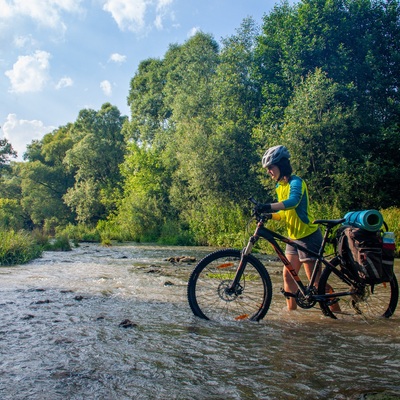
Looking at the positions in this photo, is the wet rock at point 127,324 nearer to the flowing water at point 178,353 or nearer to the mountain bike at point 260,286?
the flowing water at point 178,353

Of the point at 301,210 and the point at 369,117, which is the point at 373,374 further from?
the point at 369,117

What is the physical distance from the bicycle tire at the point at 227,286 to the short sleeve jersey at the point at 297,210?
0.71 metres

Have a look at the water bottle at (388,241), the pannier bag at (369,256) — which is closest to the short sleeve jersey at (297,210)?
the pannier bag at (369,256)

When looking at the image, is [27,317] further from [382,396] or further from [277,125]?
[277,125]

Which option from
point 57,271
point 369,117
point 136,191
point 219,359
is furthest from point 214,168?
point 219,359

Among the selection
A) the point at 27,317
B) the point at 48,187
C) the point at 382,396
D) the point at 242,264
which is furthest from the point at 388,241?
the point at 48,187

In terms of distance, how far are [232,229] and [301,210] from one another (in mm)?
18793

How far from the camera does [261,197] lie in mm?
25844

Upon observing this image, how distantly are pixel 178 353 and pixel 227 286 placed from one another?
149 cm

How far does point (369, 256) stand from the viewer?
4742 millimetres

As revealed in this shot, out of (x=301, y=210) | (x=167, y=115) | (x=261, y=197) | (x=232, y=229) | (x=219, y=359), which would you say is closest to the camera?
(x=219, y=359)

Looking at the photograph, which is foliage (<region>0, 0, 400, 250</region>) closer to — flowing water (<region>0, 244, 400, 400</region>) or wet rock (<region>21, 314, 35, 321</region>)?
flowing water (<region>0, 244, 400, 400</region>)

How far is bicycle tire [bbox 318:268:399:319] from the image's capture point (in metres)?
5.11

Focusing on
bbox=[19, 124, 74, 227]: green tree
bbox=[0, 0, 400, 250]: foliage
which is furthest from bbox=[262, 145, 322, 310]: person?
bbox=[19, 124, 74, 227]: green tree
